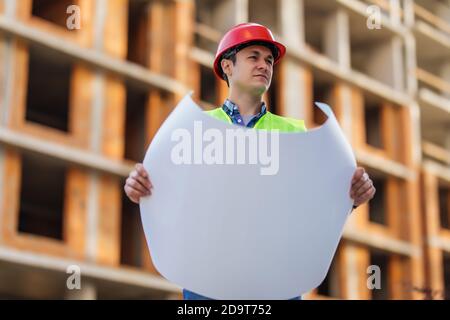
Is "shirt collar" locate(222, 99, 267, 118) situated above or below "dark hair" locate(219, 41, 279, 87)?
below

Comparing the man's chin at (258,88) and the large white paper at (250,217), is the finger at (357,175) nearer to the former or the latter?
the large white paper at (250,217)

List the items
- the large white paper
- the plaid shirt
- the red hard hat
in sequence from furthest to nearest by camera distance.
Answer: the plaid shirt, the red hard hat, the large white paper

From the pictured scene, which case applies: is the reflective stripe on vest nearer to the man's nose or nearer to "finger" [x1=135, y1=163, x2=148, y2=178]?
the man's nose

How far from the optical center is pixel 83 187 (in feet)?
85.0

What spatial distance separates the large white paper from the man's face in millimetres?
492

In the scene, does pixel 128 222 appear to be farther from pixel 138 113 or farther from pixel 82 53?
pixel 82 53

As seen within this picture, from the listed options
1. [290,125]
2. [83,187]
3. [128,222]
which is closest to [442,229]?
[128,222]

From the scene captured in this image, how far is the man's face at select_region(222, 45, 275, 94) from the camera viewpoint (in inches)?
152

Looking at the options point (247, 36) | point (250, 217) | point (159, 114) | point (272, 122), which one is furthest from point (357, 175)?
point (159, 114)

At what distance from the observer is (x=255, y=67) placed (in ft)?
12.7

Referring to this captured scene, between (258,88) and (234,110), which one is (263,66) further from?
(234,110)

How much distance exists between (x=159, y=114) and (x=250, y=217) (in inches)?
982

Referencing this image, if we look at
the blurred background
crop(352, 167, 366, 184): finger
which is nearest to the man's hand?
crop(352, 167, 366, 184): finger

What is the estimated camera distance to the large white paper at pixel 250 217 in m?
3.29
